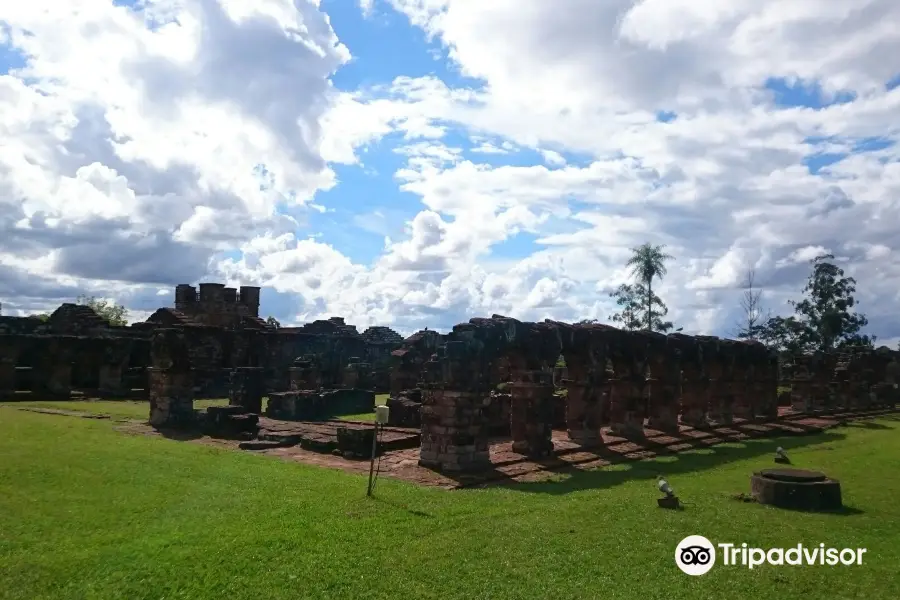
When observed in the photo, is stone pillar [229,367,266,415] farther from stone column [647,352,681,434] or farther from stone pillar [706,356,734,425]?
stone pillar [706,356,734,425]

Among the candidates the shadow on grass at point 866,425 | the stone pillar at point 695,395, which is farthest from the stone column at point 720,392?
the shadow on grass at point 866,425

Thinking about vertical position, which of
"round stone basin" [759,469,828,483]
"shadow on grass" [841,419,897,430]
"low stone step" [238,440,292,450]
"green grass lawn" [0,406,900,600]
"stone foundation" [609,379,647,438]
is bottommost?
"green grass lawn" [0,406,900,600]

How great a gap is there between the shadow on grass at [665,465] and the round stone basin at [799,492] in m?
1.71

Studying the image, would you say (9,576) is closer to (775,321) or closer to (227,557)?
(227,557)

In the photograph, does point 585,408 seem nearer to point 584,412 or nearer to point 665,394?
point 584,412

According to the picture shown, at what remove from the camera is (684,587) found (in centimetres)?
754

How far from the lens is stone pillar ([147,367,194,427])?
2056 cm

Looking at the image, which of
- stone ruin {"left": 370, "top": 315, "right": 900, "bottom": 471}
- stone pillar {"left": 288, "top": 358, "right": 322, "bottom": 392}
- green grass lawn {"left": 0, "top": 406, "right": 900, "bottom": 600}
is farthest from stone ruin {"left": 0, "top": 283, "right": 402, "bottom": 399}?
green grass lawn {"left": 0, "top": 406, "right": 900, "bottom": 600}

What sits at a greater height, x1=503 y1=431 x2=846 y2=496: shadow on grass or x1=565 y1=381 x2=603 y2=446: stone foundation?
x1=565 y1=381 x2=603 y2=446: stone foundation

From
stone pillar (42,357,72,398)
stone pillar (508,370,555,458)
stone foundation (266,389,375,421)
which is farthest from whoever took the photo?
stone pillar (42,357,72,398)

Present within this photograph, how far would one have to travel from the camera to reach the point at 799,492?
11.7 metres

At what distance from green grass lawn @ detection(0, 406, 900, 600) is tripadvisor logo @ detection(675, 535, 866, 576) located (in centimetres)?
18

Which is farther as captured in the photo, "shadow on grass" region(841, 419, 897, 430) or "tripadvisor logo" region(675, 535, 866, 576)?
"shadow on grass" region(841, 419, 897, 430)

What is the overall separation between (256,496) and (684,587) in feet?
21.5
